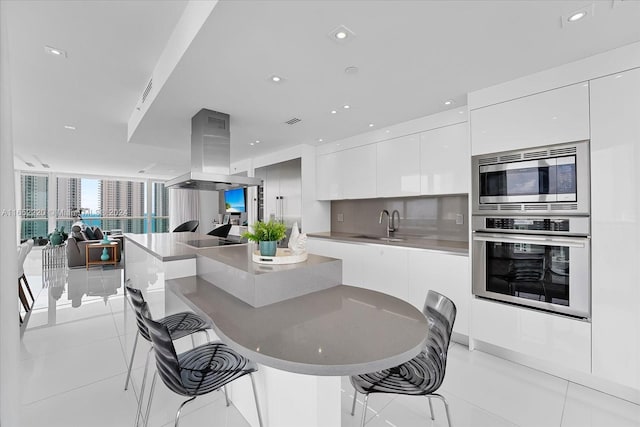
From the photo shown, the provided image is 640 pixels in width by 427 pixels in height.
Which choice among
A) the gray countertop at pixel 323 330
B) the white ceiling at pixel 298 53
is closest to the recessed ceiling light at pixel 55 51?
the white ceiling at pixel 298 53

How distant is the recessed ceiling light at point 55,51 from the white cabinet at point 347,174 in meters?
3.08

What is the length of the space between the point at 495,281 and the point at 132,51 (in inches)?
139

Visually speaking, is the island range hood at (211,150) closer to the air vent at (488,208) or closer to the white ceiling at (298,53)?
the white ceiling at (298,53)

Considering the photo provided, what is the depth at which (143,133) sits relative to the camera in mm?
3658

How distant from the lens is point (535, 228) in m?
2.20

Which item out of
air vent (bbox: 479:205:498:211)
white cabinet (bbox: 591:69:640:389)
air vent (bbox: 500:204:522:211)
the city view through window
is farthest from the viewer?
the city view through window

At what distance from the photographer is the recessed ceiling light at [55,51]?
2104 millimetres

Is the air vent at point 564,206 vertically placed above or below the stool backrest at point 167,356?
above

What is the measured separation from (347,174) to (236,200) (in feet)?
11.7

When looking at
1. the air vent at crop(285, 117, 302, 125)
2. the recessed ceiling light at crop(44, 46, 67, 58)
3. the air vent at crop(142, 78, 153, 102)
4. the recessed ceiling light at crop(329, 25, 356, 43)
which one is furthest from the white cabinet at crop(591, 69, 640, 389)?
the recessed ceiling light at crop(44, 46, 67, 58)

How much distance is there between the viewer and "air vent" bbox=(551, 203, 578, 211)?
2.01 metres

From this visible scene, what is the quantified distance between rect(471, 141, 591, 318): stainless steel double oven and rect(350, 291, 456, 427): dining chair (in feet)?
3.89

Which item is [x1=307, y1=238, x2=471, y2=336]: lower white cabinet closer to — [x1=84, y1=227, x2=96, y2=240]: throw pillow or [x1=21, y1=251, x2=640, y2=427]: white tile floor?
[x1=21, y1=251, x2=640, y2=427]: white tile floor

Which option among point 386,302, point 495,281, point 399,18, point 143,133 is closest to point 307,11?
point 399,18
